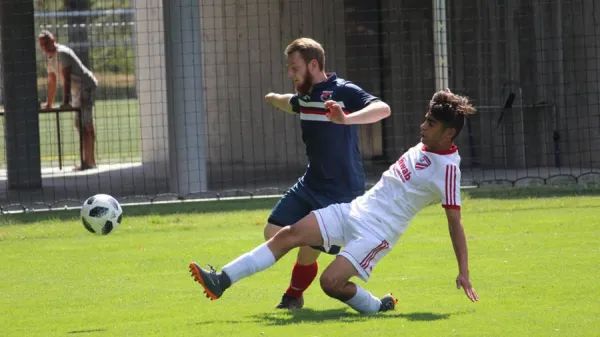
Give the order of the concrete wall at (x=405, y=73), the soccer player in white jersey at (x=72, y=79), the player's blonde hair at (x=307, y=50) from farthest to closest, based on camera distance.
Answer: the soccer player in white jersey at (x=72, y=79)
the concrete wall at (x=405, y=73)
the player's blonde hair at (x=307, y=50)

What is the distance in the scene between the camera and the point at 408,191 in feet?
24.1

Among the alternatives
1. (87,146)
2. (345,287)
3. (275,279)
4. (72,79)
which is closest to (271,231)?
(345,287)

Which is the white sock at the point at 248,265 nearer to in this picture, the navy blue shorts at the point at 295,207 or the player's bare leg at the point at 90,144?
the navy blue shorts at the point at 295,207

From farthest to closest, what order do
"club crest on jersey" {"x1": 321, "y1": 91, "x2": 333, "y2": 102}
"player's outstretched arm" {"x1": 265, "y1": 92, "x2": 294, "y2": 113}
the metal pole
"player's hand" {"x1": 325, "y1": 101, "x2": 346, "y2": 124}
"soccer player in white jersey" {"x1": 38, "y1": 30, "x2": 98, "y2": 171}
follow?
1. "soccer player in white jersey" {"x1": 38, "y1": 30, "x2": 98, "y2": 171}
2. the metal pole
3. "player's outstretched arm" {"x1": 265, "y1": 92, "x2": 294, "y2": 113}
4. "club crest on jersey" {"x1": 321, "y1": 91, "x2": 333, "y2": 102}
5. "player's hand" {"x1": 325, "y1": 101, "x2": 346, "y2": 124}

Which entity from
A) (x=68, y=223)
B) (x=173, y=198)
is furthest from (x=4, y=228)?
(x=173, y=198)

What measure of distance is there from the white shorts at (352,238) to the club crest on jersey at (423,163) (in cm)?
45

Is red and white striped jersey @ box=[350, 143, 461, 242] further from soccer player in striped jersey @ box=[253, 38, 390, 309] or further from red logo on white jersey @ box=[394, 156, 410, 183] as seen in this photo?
soccer player in striped jersey @ box=[253, 38, 390, 309]

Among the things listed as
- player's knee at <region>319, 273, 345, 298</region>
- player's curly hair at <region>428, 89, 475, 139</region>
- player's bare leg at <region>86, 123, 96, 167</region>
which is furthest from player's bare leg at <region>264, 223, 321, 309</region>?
player's bare leg at <region>86, 123, 96, 167</region>

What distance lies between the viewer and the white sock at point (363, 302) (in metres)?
7.42

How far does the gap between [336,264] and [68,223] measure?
6.64m

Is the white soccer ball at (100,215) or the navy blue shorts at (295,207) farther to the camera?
the white soccer ball at (100,215)

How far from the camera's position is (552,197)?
13.9 meters

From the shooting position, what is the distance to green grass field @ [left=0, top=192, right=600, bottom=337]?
7145 mm

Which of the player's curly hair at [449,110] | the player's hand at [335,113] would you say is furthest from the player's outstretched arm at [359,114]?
the player's curly hair at [449,110]
